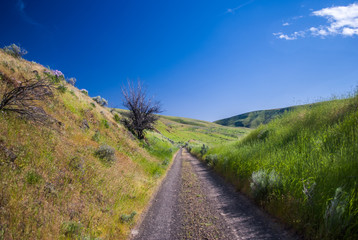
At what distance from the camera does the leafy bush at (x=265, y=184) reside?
4.62 meters

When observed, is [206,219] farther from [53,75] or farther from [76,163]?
[53,75]

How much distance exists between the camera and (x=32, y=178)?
3633mm

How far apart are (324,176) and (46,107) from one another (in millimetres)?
10174

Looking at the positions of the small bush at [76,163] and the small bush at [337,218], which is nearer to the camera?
the small bush at [337,218]

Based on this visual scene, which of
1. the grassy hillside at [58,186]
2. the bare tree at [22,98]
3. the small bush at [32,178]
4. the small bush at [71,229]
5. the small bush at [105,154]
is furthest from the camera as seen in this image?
the small bush at [105,154]

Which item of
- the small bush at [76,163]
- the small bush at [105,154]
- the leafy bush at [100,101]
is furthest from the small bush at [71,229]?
the leafy bush at [100,101]

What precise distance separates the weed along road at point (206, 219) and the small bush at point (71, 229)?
4.17ft

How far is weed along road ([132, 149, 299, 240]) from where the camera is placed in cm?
369

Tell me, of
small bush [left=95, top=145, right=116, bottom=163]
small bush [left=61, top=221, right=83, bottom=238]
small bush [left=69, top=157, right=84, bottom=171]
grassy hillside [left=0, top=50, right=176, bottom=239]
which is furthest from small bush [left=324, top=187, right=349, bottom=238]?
small bush [left=95, top=145, right=116, bottom=163]

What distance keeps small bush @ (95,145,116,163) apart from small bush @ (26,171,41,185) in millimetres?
2911

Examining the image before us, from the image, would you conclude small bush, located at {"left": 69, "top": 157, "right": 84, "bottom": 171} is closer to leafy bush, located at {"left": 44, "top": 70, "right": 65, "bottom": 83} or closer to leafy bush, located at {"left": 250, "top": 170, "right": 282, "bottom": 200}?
leafy bush, located at {"left": 250, "top": 170, "right": 282, "bottom": 200}

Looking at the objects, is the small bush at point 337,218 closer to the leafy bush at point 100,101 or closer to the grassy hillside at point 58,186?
the grassy hillside at point 58,186

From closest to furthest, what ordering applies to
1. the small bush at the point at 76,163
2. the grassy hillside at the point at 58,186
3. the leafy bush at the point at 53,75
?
the grassy hillside at the point at 58,186, the small bush at the point at 76,163, the leafy bush at the point at 53,75

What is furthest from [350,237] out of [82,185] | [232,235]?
[82,185]
